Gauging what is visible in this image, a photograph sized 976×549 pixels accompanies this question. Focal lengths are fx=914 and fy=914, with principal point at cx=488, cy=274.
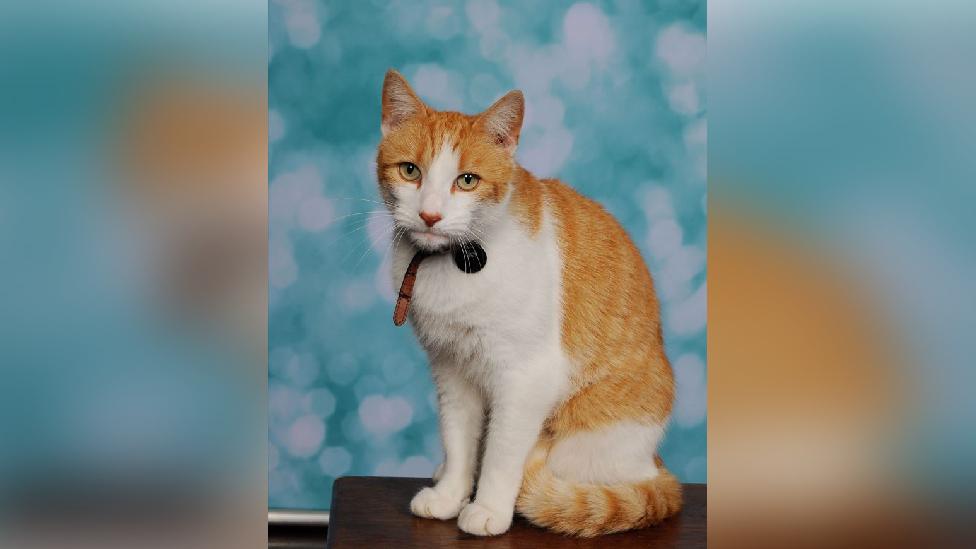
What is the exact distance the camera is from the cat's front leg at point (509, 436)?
132 cm

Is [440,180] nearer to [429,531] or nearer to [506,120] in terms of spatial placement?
[506,120]

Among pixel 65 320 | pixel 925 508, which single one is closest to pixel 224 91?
pixel 65 320

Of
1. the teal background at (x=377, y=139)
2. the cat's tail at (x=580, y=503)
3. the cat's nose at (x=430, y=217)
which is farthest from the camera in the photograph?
the teal background at (x=377, y=139)

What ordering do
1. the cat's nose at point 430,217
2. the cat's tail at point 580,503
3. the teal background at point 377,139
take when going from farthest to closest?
the teal background at point 377,139
the cat's tail at point 580,503
the cat's nose at point 430,217

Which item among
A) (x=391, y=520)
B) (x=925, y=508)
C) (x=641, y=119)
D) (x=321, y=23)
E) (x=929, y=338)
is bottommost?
(x=391, y=520)

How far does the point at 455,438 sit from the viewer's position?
4.69 feet

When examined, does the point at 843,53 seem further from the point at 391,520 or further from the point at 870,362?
the point at 391,520

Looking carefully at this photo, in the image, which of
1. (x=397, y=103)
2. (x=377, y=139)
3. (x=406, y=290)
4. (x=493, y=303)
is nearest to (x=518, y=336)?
(x=493, y=303)

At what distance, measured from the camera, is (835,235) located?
0.53 m

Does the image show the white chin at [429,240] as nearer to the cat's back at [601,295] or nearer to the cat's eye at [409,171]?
the cat's eye at [409,171]

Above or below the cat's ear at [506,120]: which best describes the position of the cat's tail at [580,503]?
below

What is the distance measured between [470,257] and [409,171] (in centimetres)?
15

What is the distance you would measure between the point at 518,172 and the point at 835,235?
88 cm

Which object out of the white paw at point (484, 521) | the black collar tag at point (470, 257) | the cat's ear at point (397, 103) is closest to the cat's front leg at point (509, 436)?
the white paw at point (484, 521)
